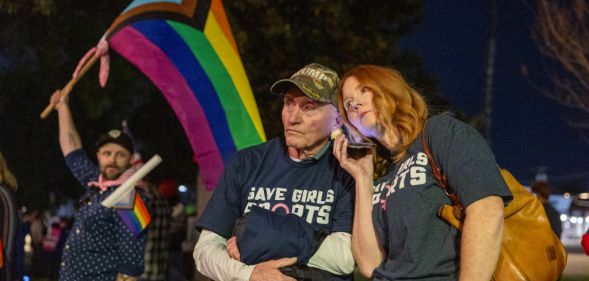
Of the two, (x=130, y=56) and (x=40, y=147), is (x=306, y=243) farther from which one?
(x=40, y=147)

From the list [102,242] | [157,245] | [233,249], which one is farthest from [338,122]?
[157,245]

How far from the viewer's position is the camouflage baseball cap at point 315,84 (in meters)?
4.48

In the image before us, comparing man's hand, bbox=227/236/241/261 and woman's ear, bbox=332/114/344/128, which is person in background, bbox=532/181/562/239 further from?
man's hand, bbox=227/236/241/261

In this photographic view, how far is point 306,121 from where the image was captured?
4531 millimetres

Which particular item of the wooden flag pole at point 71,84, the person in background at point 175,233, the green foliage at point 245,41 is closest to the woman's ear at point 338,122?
the wooden flag pole at point 71,84

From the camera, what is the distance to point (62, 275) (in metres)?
7.60

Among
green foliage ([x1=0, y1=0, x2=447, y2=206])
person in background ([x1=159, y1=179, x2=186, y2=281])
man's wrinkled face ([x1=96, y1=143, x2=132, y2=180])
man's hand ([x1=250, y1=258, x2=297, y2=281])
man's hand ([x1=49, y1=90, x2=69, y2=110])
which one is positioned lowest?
person in background ([x1=159, y1=179, x2=186, y2=281])

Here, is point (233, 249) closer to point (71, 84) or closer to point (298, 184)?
point (298, 184)

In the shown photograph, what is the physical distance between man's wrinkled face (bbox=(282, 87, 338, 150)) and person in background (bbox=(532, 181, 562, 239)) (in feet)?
30.2

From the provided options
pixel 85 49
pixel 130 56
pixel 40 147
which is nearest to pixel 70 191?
pixel 40 147

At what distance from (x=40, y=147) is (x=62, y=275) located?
25.0 meters

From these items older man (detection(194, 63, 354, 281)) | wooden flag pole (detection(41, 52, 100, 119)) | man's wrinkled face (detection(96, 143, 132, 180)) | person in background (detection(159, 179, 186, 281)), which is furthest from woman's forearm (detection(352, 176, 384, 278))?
person in background (detection(159, 179, 186, 281))

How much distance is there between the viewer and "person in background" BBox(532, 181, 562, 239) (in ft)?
44.3

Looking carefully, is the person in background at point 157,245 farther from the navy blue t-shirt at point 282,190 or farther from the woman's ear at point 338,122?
the woman's ear at point 338,122
